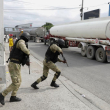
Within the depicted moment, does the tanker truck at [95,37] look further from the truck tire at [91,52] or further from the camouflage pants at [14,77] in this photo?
the camouflage pants at [14,77]

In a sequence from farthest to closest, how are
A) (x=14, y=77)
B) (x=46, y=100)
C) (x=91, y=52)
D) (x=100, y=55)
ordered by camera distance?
(x=91, y=52), (x=100, y=55), (x=46, y=100), (x=14, y=77)

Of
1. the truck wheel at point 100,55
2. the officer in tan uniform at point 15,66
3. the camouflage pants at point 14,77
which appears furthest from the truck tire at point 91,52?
the camouflage pants at point 14,77

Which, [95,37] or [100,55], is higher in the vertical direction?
[95,37]

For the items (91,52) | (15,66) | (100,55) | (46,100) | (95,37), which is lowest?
(46,100)

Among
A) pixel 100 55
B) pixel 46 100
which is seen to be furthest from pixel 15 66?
pixel 100 55

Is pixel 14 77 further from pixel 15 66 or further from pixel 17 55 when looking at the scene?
pixel 17 55

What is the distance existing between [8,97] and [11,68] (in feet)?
2.86

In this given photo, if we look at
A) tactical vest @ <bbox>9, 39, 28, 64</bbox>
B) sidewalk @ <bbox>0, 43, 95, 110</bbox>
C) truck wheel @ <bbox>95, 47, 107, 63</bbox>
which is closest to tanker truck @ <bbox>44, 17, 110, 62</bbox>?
truck wheel @ <bbox>95, 47, 107, 63</bbox>

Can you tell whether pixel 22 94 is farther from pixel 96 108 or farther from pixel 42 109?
pixel 96 108

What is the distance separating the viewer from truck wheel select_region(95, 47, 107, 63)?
395 inches

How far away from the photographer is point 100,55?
34.9 ft

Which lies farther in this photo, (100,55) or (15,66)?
(100,55)

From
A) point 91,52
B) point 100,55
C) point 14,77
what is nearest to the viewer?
point 14,77

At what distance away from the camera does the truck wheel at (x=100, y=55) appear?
1002 centimetres
